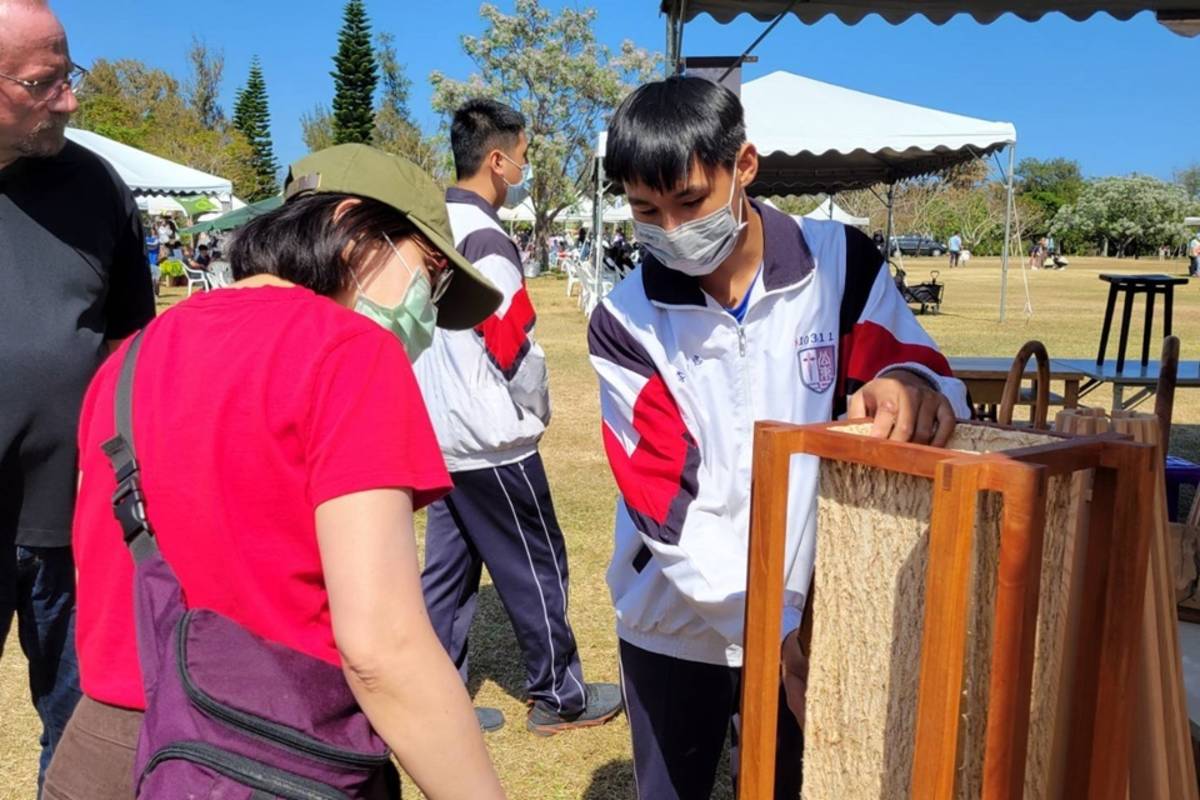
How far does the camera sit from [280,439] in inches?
41.6

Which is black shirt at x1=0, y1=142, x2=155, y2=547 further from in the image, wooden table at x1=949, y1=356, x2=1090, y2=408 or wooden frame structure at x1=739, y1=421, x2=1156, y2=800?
wooden table at x1=949, y1=356, x2=1090, y2=408

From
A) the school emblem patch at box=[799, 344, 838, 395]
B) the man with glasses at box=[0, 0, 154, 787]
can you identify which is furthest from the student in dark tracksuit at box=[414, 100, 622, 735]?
the school emblem patch at box=[799, 344, 838, 395]

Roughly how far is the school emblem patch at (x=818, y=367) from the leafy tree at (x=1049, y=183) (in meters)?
82.0

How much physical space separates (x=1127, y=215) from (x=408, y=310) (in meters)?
76.0

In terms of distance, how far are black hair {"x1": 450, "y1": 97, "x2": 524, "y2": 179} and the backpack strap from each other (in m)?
2.60

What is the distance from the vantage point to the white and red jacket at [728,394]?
169cm

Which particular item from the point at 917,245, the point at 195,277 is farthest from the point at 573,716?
the point at 917,245

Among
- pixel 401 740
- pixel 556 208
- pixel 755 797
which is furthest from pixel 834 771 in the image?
pixel 556 208

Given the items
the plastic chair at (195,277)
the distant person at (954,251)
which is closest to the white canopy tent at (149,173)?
the plastic chair at (195,277)

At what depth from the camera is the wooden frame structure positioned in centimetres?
100

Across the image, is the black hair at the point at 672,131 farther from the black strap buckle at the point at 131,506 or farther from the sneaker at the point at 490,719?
the sneaker at the point at 490,719

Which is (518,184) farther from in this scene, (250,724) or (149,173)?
(149,173)

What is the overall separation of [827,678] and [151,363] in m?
0.92

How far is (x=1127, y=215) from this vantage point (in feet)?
220
